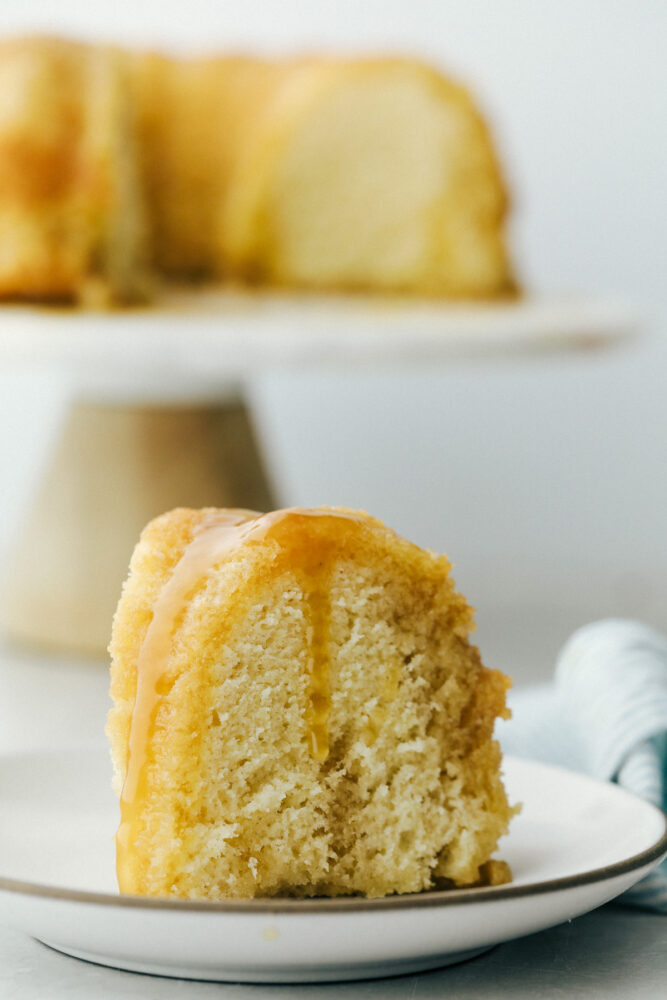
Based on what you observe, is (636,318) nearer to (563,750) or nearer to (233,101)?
(233,101)

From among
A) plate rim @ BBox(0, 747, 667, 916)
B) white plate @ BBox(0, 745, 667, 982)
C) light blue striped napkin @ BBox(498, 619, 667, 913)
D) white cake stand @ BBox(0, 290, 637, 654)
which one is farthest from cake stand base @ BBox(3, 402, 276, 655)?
plate rim @ BBox(0, 747, 667, 916)

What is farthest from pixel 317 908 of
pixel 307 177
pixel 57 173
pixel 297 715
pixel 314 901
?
pixel 307 177

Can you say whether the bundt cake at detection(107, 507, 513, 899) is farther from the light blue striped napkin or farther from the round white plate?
the round white plate

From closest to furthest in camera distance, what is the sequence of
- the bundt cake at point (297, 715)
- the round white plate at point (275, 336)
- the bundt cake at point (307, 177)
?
the bundt cake at point (297, 715)
the round white plate at point (275, 336)
the bundt cake at point (307, 177)

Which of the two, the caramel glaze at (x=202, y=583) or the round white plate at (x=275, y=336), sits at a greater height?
the round white plate at (x=275, y=336)

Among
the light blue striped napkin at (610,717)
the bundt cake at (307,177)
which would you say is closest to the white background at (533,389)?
the bundt cake at (307,177)

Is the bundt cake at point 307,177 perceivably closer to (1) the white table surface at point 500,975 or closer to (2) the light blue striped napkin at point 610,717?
(2) the light blue striped napkin at point 610,717
